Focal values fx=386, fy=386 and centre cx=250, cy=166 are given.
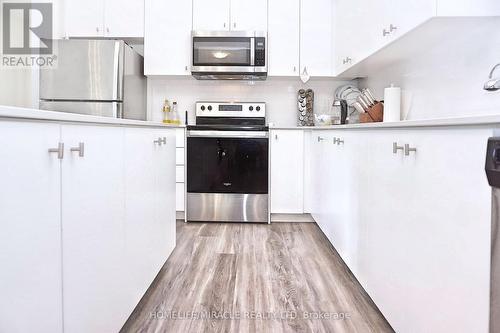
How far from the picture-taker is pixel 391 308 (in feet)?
4.68

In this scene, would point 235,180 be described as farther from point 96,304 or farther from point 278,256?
point 96,304

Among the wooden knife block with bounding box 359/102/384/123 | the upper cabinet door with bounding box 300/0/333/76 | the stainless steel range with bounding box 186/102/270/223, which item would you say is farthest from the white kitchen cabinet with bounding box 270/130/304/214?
the wooden knife block with bounding box 359/102/384/123

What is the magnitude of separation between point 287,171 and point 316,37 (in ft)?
4.20

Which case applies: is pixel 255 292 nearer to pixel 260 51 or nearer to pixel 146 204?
pixel 146 204

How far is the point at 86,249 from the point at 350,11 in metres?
2.65

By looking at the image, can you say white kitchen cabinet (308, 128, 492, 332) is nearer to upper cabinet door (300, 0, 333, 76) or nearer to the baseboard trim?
the baseboard trim

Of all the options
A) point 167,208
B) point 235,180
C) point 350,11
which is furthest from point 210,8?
point 167,208

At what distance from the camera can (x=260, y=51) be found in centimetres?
350

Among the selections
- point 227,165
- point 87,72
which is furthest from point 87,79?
point 227,165

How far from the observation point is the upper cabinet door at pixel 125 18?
141 inches

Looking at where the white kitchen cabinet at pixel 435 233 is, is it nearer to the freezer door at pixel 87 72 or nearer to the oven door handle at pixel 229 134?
the oven door handle at pixel 229 134

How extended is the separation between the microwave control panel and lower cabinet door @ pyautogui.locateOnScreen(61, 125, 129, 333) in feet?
7.82

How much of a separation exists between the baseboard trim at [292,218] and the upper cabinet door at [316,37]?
1339mm

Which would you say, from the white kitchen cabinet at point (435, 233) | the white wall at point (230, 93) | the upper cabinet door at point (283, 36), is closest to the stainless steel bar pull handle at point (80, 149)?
the white kitchen cabinet at point (435, 233)
